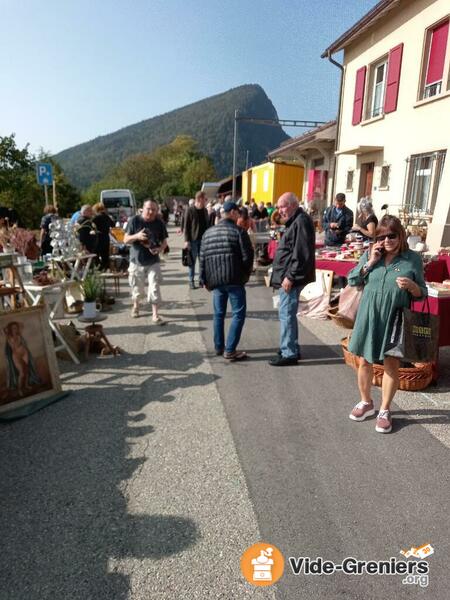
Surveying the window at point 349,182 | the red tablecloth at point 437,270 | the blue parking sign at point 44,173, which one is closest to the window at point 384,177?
the window at point 349,182

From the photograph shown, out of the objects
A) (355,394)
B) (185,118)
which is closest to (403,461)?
(355,394)

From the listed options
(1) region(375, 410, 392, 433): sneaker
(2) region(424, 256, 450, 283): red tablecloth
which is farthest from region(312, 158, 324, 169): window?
(1) region(375, 410, 392, 433): sneaker

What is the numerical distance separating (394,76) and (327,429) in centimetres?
1152

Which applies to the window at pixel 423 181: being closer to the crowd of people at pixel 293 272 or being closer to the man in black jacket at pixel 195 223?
the crowd of people at pixel 293 272

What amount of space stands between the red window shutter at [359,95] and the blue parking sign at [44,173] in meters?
9.89

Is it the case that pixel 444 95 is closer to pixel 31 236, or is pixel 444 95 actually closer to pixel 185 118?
pixel 31 236

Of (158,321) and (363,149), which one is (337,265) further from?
(363,149)

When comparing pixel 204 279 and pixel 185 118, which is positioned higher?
pixel 185 118

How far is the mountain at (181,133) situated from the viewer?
506 ft

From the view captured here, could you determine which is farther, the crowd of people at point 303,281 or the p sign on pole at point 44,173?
the p sign on pole at point 44,173

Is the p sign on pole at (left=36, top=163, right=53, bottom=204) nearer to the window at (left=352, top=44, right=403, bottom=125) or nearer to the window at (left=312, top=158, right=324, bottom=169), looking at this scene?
the window at (left=352, top=44, right=403, bottom=125)

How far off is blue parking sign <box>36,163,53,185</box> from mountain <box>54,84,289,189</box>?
136057 millimetres

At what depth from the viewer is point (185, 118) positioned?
183000mm

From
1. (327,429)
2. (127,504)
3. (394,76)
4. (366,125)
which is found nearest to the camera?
(127,504)
